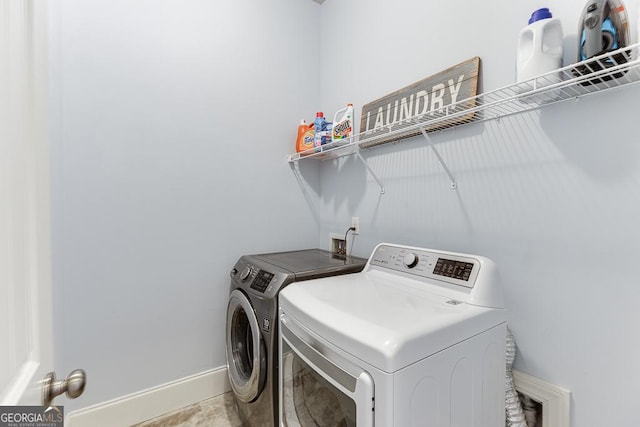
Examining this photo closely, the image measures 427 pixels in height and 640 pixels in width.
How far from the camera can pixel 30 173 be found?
0.53m

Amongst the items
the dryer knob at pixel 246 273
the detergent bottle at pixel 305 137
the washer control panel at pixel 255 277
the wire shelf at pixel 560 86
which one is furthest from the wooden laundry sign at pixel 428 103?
the dryer knob at pixel 246 273

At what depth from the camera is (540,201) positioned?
1.12 m

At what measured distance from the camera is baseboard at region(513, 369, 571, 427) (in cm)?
104

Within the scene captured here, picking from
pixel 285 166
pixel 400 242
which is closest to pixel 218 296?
pixel 285 166

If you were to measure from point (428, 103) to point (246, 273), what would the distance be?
142 cm

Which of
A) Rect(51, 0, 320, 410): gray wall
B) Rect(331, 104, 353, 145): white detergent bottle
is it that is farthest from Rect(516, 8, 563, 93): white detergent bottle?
Rect(51, 0, 320, 410): gray wall

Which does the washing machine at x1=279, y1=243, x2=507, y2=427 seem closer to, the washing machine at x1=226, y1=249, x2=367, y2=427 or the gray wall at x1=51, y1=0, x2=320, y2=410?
the washing machine at x1=226, y1=249, x2=367, y2=427

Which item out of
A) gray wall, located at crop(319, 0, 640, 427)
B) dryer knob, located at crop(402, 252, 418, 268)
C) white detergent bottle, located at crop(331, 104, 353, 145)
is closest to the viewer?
gray wall, located at crop(319, 0, 640, 427)

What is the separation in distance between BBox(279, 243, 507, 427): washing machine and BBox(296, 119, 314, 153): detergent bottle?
119cm

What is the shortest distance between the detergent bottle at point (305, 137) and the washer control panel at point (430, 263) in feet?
3.36

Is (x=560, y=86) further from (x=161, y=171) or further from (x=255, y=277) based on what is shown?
(x=161, y=171)

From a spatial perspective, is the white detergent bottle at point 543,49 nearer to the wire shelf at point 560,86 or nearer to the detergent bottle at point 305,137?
the wire shelf at point 560,86

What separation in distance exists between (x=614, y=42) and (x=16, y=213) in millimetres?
1530

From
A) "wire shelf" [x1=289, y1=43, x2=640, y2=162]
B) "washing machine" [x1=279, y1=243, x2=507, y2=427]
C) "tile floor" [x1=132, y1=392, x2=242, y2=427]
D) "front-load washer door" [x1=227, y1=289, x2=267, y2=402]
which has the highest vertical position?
"wire shelf" [x1=289, y1=43, x2=640, y2=162]
